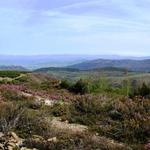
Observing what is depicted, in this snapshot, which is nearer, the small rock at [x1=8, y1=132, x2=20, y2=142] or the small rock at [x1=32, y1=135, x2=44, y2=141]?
the small rock at [x1=8, y1=132, x2=20, y2=142]

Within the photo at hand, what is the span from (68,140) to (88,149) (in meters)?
1.00

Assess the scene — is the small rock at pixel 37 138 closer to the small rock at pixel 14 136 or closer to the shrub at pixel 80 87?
the small rock at pixel 14 136

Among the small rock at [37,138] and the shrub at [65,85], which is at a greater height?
the small rock at [37,138]

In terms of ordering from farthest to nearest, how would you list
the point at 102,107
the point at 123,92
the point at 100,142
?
the point at 123,92, the point at 102,107, the point at 100,142

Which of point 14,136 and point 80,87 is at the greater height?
point 14,136

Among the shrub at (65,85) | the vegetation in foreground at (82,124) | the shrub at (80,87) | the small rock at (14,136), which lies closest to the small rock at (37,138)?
the vegetation in foreground at (82,124)

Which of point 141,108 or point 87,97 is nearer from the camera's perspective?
point 141,108

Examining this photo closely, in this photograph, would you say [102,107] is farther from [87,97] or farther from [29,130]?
[29,130]

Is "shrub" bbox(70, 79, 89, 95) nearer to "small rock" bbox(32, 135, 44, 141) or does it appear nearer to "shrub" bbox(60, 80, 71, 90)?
"shrub" bbox(60, 80, 71, 90)

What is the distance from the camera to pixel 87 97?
18.2 metres

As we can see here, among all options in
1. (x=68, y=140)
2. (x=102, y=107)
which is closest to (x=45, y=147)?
(x=68, y=140)

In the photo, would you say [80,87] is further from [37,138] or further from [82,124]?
[37,138]

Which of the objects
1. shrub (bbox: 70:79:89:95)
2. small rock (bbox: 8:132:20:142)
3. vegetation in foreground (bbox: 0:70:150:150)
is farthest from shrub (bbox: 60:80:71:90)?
small rock (bbox: 8:132:20:142)

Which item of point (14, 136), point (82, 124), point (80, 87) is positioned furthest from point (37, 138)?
point (80, 87)
